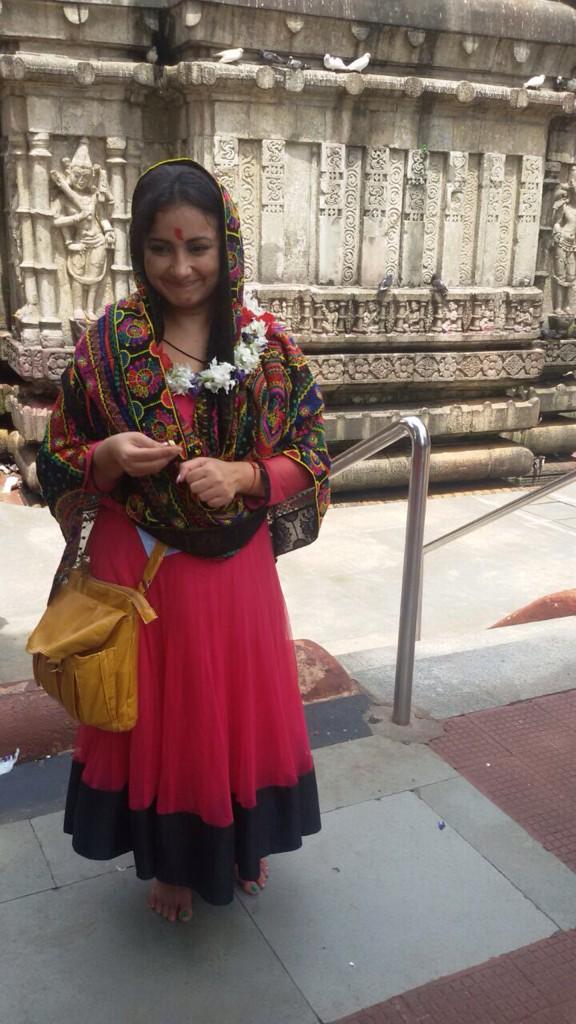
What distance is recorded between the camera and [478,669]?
327cm

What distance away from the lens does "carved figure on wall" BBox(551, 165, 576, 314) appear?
28.6ft

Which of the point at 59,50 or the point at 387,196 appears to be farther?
A: the point at 387,196

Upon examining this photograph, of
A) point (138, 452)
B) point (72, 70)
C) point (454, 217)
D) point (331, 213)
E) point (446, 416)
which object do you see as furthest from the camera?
point (446, 416)

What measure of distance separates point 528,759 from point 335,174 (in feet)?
19.6

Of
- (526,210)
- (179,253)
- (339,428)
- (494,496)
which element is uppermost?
(526,210)

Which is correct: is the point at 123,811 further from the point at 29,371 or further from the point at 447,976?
the point at 29,371

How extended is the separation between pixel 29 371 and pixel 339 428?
8.96 ft

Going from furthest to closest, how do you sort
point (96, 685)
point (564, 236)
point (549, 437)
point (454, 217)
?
point (549, 437), point (564, 236), point (454, 217), point (96, 685)

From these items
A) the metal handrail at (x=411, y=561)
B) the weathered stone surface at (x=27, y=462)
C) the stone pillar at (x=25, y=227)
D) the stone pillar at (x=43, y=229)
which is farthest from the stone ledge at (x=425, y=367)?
the metal handrail at (x=411, y=561)

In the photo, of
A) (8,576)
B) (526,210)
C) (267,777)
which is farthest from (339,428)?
(267,777)

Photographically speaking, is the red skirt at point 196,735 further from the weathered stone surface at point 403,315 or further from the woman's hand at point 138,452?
the weathered stone surface at point 403,315

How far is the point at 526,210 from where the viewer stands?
823cm

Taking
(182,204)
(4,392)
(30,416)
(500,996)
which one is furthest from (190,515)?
(4,392)

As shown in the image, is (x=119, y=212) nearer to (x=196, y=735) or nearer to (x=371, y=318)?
(x=371, y=318)
